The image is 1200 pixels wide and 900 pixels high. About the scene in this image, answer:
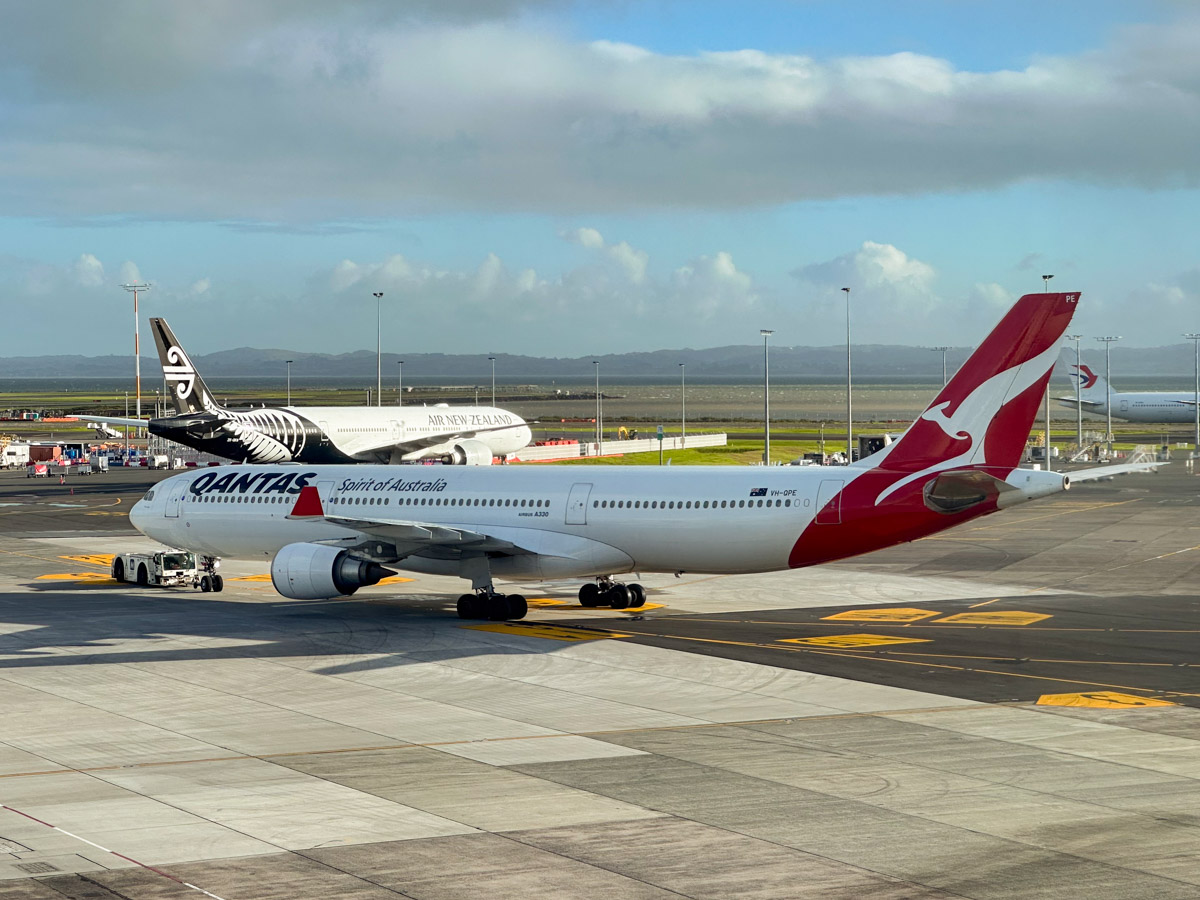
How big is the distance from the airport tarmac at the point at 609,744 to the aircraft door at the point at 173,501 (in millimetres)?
2756

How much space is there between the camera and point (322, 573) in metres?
37.9

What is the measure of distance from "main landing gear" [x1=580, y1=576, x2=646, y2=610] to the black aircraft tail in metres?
47.1

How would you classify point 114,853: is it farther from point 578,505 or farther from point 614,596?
point 614,596

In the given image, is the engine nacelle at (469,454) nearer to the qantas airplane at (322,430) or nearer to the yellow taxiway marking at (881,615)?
the qantas airplane at (322,430)

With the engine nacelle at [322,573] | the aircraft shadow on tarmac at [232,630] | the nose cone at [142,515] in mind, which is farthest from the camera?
the nose cone at [142,515]

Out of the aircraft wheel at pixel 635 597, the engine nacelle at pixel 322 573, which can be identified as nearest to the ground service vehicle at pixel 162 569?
the engine nacelle at pixel 322 573

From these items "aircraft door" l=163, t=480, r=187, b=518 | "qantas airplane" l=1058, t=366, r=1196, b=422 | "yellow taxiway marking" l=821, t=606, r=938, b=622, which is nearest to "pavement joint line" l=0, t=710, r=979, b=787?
"yellow taxiway marking" l=821, t=606, r=938, b=622

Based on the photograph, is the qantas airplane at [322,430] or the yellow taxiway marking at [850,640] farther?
the qantas airplane at [322,430]

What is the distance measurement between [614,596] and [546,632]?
Answer: 488cm

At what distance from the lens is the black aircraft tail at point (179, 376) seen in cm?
8244

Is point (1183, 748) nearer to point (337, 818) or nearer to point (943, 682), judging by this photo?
point (943, 682)

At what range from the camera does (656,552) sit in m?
38.8

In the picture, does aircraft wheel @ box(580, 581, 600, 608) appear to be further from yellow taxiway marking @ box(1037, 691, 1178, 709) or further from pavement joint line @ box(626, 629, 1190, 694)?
yellow taxiway marking @ box(1037, 691, 1178, 709)

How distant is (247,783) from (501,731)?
5432mm
